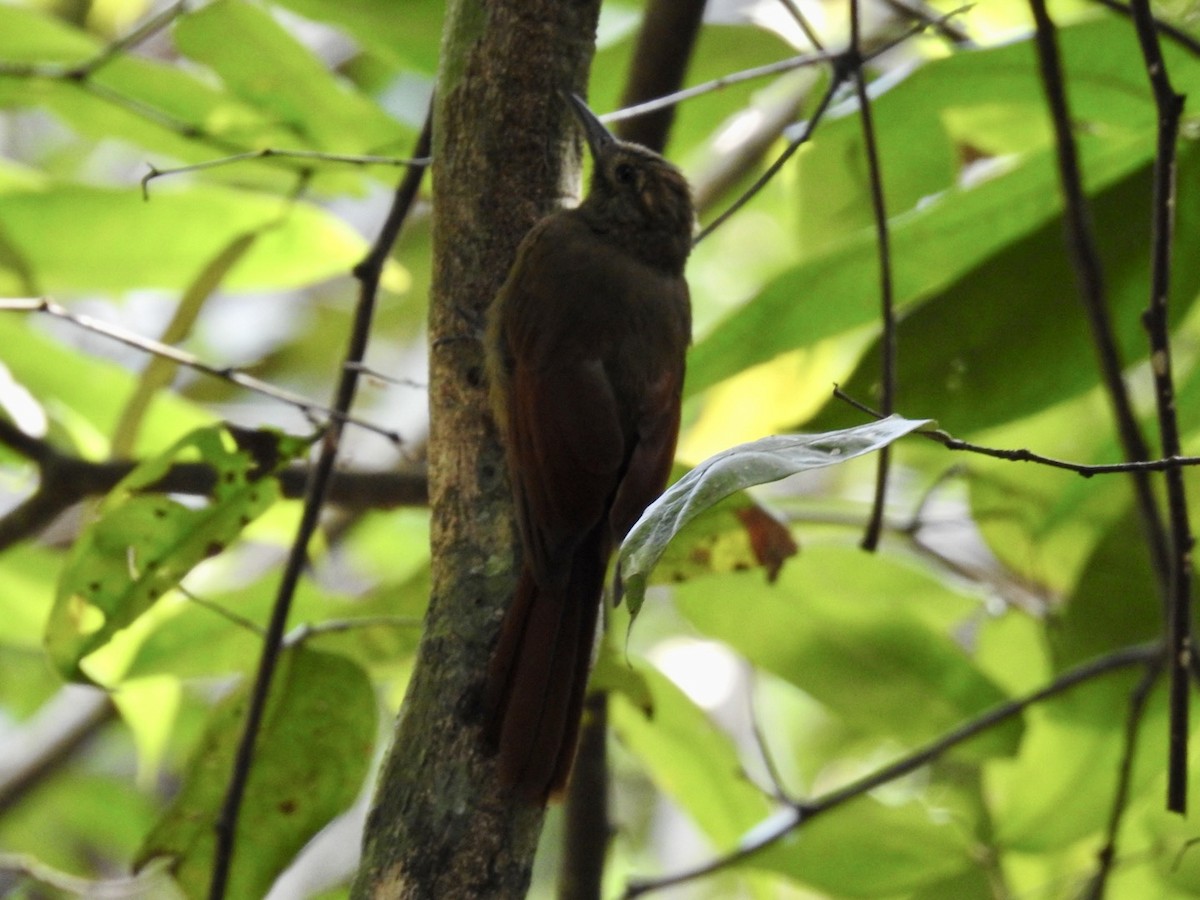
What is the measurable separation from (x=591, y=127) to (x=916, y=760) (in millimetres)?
1058

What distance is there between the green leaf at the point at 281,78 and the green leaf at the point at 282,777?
2.97 ft

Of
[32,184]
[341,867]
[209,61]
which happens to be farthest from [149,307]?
[209,61]

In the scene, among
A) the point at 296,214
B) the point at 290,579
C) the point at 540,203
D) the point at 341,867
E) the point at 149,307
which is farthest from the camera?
the point at 149,307

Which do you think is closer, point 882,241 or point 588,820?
point 882,241

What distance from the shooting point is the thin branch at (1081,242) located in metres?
1.90

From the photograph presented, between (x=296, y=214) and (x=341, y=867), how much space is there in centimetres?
210

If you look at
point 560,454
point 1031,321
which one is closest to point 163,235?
point 560,454

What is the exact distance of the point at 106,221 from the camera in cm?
253

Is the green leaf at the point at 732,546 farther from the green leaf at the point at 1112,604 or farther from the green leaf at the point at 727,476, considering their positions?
the green leaf at the point at 727,476

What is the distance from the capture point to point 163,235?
2.54m

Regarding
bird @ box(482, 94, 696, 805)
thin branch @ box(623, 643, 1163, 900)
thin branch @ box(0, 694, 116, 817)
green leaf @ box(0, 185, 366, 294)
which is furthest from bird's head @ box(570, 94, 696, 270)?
thin branch @ box(0, 694, 116, 817)

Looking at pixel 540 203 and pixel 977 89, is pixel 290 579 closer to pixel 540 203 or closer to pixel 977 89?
pixel 540 203

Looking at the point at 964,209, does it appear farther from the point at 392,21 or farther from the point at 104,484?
the point at 104,484

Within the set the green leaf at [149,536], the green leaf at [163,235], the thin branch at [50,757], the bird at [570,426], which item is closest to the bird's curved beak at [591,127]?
the bird at [570,426]
